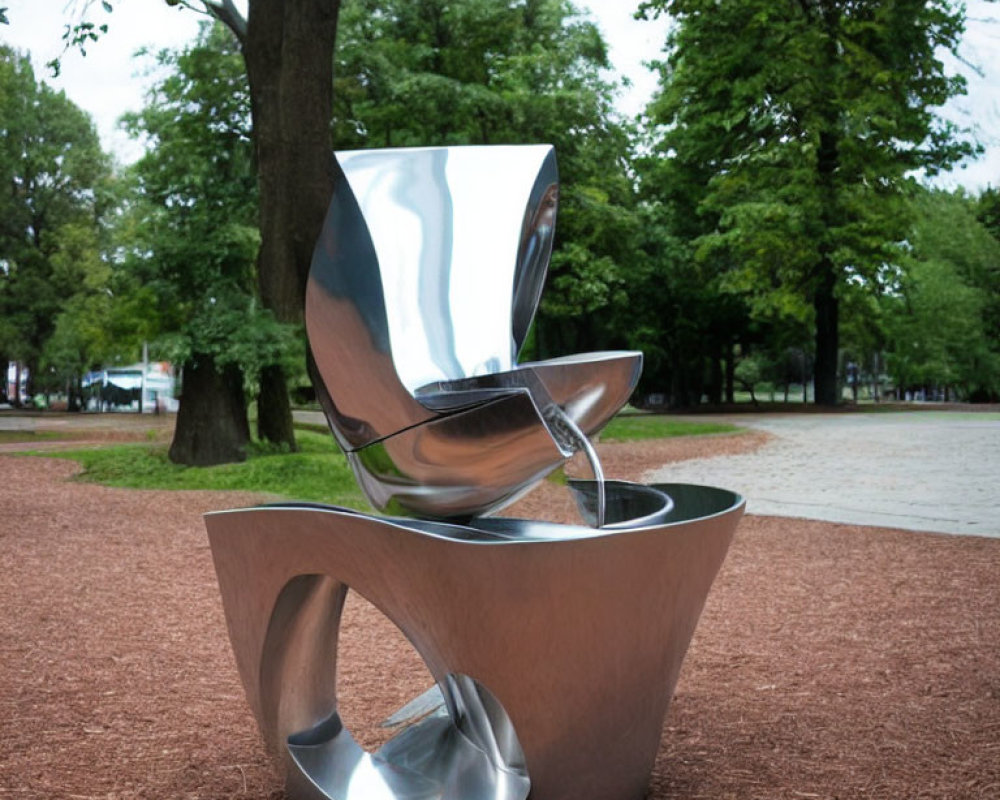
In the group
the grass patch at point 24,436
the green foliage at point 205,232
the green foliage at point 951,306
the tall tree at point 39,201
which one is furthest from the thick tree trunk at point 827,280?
the tall tree at point 39,201

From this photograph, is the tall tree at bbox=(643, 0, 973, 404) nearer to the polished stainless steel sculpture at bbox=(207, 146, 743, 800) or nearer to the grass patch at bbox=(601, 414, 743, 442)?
the grass patch at bbox=(601, 414, 743, 442)

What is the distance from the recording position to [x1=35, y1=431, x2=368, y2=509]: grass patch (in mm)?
13109

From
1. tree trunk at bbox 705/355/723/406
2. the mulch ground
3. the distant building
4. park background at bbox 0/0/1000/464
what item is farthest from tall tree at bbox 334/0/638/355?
the distant building

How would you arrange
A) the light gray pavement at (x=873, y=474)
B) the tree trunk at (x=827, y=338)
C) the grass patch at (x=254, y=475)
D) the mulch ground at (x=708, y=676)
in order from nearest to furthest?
the mulch ground at (x=708, y=676) < the light gray pavement at (x=873, y=474) < the grass patch at (x=254, y=475) < the tree trunk at (x=827, y=338)

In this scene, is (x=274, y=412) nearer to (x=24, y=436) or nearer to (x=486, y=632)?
(x=486, y=632)

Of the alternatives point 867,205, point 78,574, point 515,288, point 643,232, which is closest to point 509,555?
point 515,288

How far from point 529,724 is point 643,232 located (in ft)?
93.9

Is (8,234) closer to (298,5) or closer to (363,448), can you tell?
(298,5)

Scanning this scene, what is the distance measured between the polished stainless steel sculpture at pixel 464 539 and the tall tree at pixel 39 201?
Answer: 36.9m

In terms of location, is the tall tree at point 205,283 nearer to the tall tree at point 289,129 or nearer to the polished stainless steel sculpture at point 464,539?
the tall tree at point 289,129

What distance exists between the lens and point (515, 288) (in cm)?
361

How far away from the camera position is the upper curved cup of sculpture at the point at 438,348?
3.21 metres

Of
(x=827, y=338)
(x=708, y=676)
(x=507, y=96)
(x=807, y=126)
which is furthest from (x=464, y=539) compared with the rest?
(x=827, y=338)

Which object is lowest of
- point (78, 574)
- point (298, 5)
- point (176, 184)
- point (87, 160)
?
point (78, 574)
